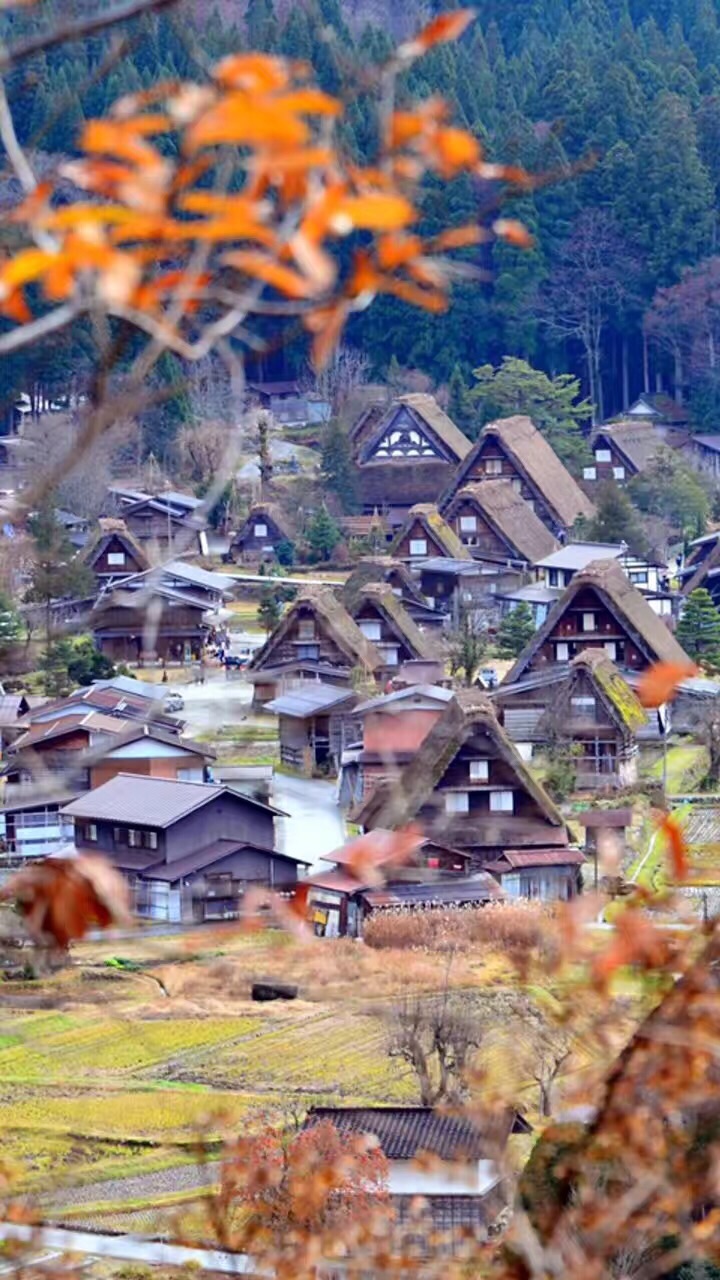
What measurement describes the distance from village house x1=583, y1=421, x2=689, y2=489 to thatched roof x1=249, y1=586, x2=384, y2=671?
10.1 meters

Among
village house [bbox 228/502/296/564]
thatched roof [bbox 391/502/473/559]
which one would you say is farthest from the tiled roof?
village house [bbox 228/502/296/564]

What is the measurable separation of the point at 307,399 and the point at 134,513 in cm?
961

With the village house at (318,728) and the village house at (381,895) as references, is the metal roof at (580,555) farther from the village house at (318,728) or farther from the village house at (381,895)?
the village house at (381,895)

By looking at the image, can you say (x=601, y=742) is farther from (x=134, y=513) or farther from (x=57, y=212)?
(x=57, y=212)

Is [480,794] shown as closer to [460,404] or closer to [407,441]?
[407,441]

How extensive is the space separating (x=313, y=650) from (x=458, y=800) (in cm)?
576

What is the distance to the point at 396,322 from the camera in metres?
34.5

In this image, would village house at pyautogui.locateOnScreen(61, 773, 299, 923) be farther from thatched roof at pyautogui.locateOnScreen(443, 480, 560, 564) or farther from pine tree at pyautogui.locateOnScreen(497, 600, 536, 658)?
thatched roof at pyautogui.locateOnScreen(443, 480, 560, 564)

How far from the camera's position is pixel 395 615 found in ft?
74.3

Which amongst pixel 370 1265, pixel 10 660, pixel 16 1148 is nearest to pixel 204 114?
pixel 10 660

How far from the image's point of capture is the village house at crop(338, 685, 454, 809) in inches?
661

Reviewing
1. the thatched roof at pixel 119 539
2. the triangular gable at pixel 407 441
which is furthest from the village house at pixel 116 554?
the triangular gable at pixel 407 441

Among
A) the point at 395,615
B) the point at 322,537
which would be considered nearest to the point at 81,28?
the point at 395,615

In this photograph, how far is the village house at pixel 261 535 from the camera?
2847 cm
